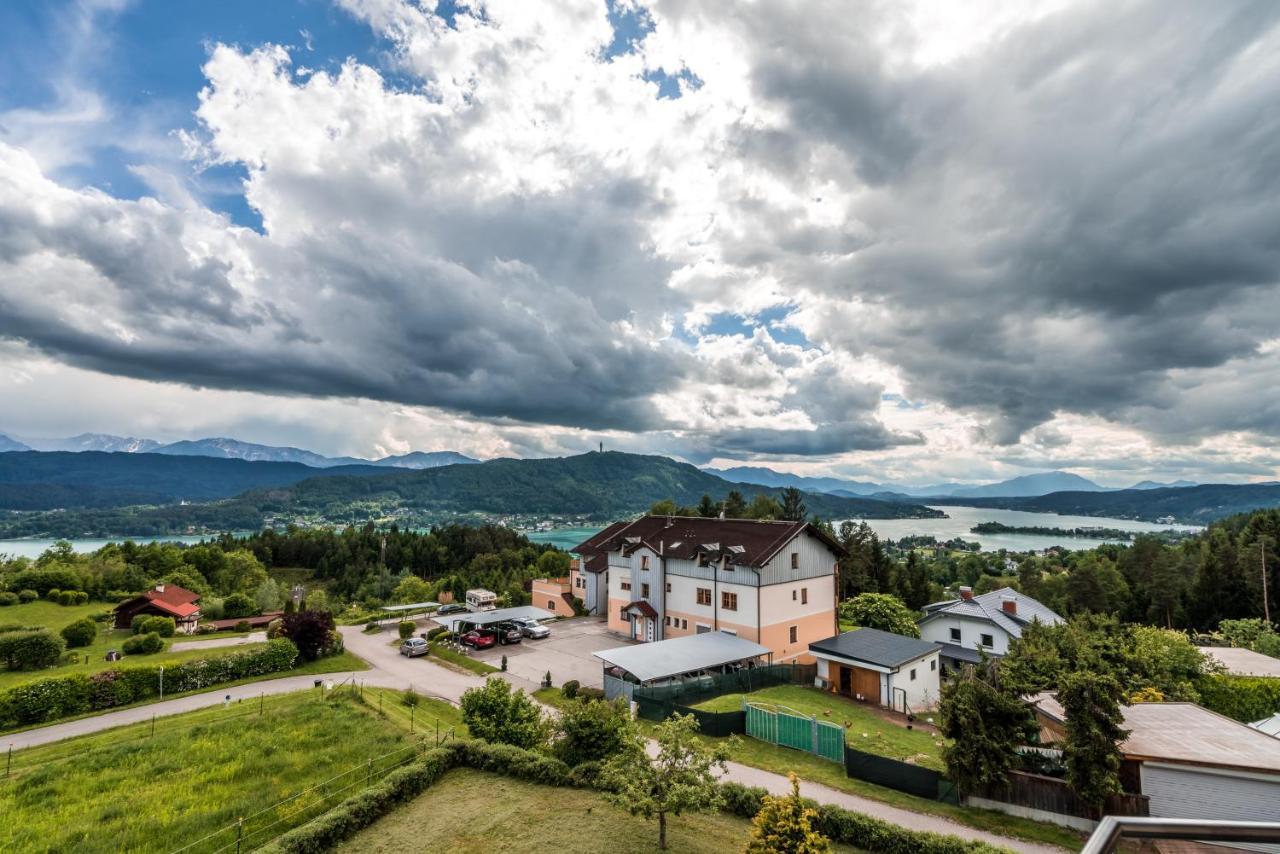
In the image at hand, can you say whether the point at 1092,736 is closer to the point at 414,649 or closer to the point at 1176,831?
the point at 1176,831

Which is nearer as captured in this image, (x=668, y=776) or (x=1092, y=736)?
(x=668, y=776)

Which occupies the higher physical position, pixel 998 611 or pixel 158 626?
pixel 998 611

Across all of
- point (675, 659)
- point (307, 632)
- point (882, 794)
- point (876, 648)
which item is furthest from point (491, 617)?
point (882, 794)

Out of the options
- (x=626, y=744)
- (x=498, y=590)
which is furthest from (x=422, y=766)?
(x=498, y=590)

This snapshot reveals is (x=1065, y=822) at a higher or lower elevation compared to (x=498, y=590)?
higher

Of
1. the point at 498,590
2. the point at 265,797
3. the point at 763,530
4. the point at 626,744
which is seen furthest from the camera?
the point at 498,590

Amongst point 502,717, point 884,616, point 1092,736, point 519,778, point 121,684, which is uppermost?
point 1092,736

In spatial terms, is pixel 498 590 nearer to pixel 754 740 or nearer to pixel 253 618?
pixel 253 618
